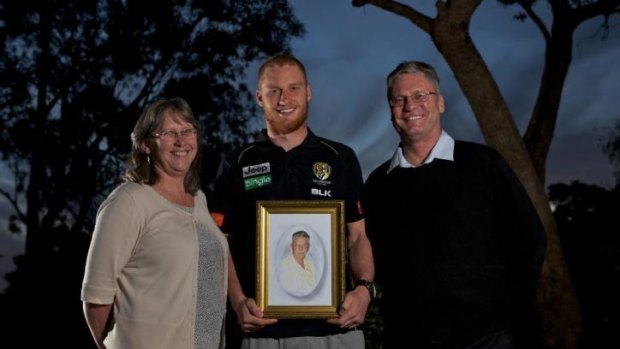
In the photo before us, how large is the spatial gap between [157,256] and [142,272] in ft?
0.35

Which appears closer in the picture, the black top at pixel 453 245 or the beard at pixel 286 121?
the black top at pixel 453 245

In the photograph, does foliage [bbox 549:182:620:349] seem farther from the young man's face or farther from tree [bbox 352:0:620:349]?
the young man's face

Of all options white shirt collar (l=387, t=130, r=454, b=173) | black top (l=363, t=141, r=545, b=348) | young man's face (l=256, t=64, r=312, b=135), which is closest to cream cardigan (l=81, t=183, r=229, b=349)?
young man's face (l=256, t=64, r=312, b=135)

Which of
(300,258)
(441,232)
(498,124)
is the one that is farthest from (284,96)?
(498,124)

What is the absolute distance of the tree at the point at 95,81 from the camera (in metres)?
18.5

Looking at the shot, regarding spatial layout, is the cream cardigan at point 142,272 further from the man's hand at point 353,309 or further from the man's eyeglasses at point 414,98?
the man's eyeglasses at point 414,98

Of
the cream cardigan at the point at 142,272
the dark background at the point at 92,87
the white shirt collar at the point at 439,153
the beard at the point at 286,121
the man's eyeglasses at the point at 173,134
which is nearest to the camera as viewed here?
the cream cardigan at the point at 142,272

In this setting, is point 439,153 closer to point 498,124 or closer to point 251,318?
point 251,318

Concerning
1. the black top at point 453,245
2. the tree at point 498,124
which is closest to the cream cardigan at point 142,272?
the black top at point 453,245

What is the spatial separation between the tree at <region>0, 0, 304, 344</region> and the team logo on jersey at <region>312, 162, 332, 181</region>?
45.7 ft

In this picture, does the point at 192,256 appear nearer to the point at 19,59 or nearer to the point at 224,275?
the point at 224,275

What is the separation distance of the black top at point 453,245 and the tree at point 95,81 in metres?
14.1

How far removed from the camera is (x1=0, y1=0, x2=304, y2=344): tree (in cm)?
1853

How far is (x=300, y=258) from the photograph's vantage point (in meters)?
4.18
